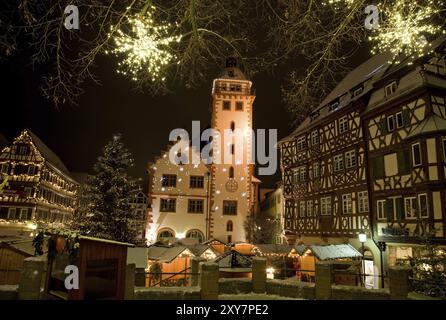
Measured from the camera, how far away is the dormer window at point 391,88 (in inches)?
775

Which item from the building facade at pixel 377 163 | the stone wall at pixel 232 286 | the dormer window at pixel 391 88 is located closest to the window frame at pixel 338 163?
the building facade at pixel 377 163

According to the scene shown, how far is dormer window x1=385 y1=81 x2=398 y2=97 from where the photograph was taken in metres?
19.7

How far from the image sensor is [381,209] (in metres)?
19.6

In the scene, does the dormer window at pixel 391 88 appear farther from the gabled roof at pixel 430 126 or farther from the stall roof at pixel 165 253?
the stall roof at pixel 165 253

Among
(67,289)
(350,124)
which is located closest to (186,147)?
(350,124)

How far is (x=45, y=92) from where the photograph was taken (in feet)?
20.4

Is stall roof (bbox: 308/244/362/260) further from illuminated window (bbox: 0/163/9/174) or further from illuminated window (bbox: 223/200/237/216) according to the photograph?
illuminated window (bbox: 0/163/9/174)

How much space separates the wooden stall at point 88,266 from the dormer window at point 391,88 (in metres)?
17.7

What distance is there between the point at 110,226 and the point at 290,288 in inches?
521

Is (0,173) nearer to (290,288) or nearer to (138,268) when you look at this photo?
(138,268)

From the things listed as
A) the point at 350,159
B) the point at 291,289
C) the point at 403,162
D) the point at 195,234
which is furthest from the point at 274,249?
the point at 291,289

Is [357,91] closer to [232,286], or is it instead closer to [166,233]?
[232,286]
